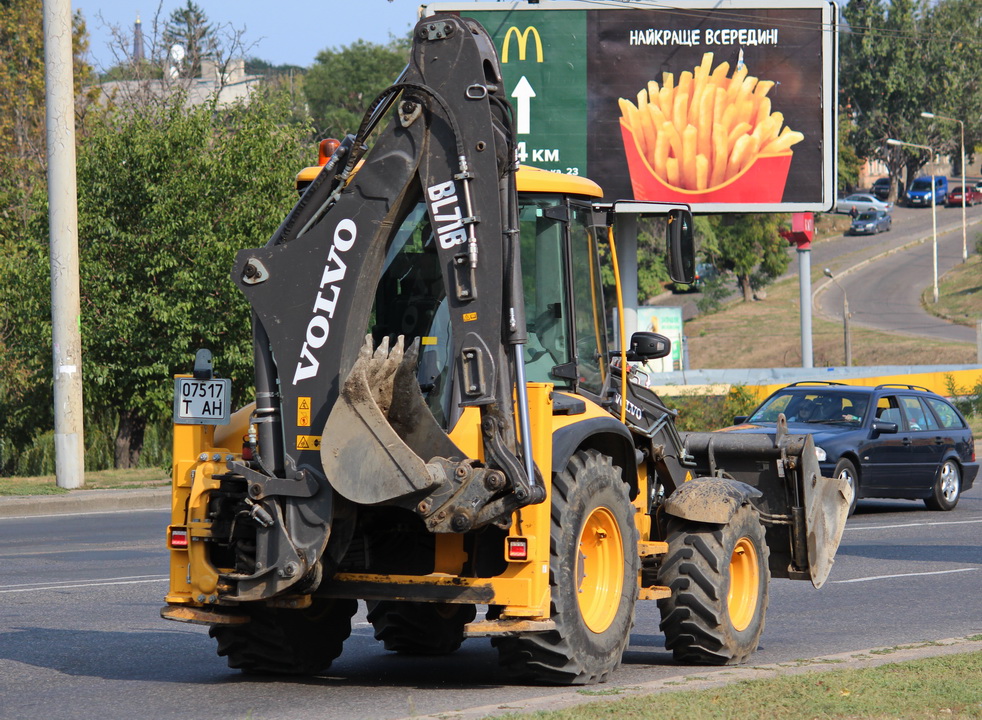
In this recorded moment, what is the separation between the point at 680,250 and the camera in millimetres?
8070

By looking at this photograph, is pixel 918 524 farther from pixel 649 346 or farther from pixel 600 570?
pixel 600 570

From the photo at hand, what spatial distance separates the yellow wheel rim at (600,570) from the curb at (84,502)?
44.5ft

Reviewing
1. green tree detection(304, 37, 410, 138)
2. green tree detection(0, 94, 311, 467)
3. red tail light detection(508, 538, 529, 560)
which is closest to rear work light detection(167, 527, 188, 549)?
red tail light detection(508, 538, 529, 560)

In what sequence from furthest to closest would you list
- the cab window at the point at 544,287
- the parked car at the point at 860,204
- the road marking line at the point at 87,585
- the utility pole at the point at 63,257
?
the parked car at the point at 860,204 < the utility pole at the point at 63,257 < the road marking line at the point at 87,585 < the cab window at the point at 544,287

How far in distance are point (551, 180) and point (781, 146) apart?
22330 millimetres

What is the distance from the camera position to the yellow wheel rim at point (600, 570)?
24.5ft

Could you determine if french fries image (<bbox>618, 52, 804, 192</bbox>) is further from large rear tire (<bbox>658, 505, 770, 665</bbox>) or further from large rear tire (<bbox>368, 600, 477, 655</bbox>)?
large rear tire (<bbox>658, 505, 770, 665</bbox>)

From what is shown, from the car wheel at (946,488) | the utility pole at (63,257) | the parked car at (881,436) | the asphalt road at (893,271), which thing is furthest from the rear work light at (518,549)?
the asphalt road at (893,271)

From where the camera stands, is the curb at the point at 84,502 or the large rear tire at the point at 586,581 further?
the curb at the point at 84,502

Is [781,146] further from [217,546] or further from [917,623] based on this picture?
[217,546]

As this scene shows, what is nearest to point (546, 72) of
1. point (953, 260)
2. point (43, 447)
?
point (43, 447)

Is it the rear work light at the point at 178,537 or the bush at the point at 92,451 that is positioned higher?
the rear work light at the point at 178,537

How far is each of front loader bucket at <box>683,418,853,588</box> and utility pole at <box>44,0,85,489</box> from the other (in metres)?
14.1

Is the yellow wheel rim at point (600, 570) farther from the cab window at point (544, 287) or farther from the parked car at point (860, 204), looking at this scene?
the parked car at point (860, 204)
